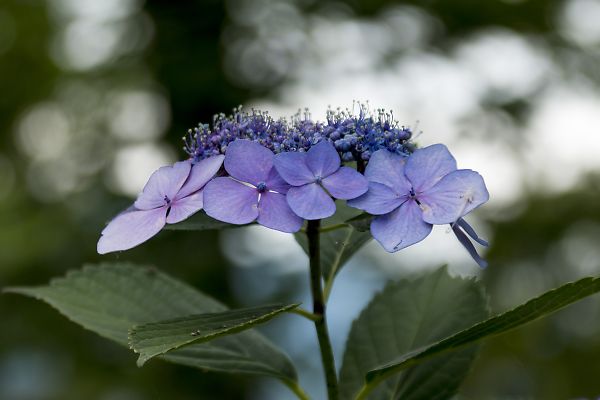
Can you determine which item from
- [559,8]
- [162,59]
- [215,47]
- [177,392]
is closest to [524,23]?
[559,8]

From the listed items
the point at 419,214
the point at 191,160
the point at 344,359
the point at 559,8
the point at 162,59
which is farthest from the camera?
the point at 559,8

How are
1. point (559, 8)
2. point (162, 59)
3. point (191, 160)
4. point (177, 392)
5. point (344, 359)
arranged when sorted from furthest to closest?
1. point (559, 8)
2. point (162, 59)
3. point (177, 392)
4. point (344, 359)
5. point (191, 160)

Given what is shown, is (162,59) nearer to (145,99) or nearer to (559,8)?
(145,99)

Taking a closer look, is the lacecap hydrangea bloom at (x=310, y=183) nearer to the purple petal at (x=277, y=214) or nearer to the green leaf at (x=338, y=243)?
the purple petal at (x=277, y=214)

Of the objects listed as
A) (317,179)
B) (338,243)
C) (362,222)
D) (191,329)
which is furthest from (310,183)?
(338,243)

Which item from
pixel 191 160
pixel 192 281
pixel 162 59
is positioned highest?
pixel 162 59

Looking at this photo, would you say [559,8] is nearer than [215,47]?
No

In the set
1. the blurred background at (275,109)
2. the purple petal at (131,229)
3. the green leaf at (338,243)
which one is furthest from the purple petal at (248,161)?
the blurred background at (275,109)

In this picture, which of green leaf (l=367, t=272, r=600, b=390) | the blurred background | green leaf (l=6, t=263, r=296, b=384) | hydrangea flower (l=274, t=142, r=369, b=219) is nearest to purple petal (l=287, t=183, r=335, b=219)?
hydrangea flower (l=274, t=142, r=369, b=219)
